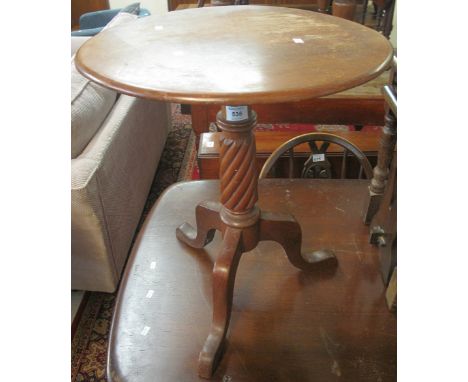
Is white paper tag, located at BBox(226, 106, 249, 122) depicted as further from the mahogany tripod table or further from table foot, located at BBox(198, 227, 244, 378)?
table foot, located at BBox(198, 227, 244, 378)

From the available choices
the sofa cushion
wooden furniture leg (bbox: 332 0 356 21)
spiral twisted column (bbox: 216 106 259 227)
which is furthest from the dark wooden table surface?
wooden furniture leg (bbox: 332 0 356 21)

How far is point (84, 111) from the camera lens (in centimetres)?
133

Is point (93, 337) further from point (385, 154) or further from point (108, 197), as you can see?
point (385, 154)

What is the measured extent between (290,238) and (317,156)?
0.61m

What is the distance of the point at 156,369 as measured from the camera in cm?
63

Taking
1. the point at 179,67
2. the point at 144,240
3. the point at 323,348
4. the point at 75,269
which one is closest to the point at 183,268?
the point at 144,240

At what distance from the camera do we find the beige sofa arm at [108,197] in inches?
47.5

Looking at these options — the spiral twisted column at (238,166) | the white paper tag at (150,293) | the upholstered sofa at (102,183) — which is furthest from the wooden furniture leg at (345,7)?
the white paper tag at (150,293)

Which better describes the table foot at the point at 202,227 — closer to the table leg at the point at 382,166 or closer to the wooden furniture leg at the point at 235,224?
the wooden furniture leg at the point at 235,224

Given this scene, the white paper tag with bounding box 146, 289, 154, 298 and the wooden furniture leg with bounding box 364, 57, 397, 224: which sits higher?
the wooden furniture leg with bounding box 364, 57, 397, 224

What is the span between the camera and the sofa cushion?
50.2 inches

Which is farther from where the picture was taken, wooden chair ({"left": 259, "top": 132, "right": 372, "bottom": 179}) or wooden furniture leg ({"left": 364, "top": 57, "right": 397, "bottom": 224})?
wooden chair ({"left": 259, "top": 132, "right": 372, "bottom": 179})

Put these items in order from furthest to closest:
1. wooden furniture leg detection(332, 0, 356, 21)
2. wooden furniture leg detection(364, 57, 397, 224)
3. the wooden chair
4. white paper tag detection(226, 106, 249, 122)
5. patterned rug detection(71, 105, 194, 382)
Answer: wooden furniture leg detection(332, 0, 356, 21) < patterned rug detection(71, 105, 194, 382) < the wooden chair < wooden furniture leg detection(364, 57, 397, 224) < white paper tag detection(226, 106, 249, 122)

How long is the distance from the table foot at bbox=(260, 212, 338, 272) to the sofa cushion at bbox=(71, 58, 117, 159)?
764 millimetres
